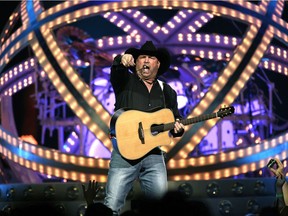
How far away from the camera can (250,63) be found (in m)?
9.99

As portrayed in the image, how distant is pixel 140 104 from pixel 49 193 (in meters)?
2.10

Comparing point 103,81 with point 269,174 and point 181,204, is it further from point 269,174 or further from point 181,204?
point 181,204

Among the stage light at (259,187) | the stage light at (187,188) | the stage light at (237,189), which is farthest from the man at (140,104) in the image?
the stage light at (259,187)

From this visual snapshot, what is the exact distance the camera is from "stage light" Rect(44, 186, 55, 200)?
7340 millimetres

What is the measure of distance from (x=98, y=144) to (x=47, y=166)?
1.02m

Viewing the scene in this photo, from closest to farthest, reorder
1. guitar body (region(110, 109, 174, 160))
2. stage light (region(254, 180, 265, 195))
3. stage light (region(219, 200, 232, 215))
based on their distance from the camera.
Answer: guitar body (region(110, 109, 174, 160)) → stage light (region(219, 200, 232, 215)) → stage light (region(254, 180, 265, 195))

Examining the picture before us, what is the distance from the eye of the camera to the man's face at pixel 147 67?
5.81 meters

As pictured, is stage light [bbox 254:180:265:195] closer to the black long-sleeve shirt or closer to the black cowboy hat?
the black long-sleeve shirt

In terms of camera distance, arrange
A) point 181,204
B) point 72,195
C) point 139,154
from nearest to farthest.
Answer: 1. point 181,204
2. point 139,154
3. point 72,195

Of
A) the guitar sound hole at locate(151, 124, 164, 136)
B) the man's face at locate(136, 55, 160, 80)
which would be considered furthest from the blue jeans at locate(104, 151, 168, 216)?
the man's face at locate(136, 55, 160, 80)

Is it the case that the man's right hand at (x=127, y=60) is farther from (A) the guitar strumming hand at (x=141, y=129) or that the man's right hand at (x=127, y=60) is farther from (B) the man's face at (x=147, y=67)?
(A) the guitar strumming hand at (x=141, y=129)

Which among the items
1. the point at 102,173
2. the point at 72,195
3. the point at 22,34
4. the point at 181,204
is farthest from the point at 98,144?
the point at 181,204

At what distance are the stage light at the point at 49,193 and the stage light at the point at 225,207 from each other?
180cm

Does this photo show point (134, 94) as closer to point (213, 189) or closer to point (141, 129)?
point (141, 129)
